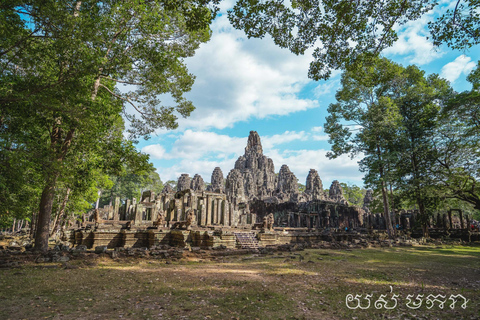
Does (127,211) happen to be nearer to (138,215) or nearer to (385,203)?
(138,215)

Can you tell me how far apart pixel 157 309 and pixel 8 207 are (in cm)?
780

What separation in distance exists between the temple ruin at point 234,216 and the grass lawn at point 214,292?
252 inches

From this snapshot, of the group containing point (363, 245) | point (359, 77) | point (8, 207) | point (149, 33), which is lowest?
point (363, 245)

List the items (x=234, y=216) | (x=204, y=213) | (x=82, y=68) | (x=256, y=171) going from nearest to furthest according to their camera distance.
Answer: (x=82, y=68)
(x=204, y=213)
(x=234, y=216)
(x=256, y=171)

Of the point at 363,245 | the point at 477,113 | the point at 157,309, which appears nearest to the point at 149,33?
the point at 157,309

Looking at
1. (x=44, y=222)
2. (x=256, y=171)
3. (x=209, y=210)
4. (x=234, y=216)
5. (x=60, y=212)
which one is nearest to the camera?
(x=44, y=222)

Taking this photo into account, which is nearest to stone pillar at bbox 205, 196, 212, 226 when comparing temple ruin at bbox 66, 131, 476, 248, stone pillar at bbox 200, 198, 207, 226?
temple ruin at bbox 66, 131, 476, 248

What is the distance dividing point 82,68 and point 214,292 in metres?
7.11

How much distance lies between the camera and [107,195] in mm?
47312

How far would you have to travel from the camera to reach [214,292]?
5.43m

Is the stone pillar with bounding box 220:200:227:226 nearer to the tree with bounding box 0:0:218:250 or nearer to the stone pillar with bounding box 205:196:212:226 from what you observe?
the stone pillar with bounding box 205:196:212:226

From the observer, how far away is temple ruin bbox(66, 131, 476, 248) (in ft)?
48.1

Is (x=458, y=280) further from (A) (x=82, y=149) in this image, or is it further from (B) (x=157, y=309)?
(A) (x=82, y=149)

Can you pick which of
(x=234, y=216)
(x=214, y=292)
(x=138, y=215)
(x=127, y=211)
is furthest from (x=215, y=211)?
(x=214, y=292)
